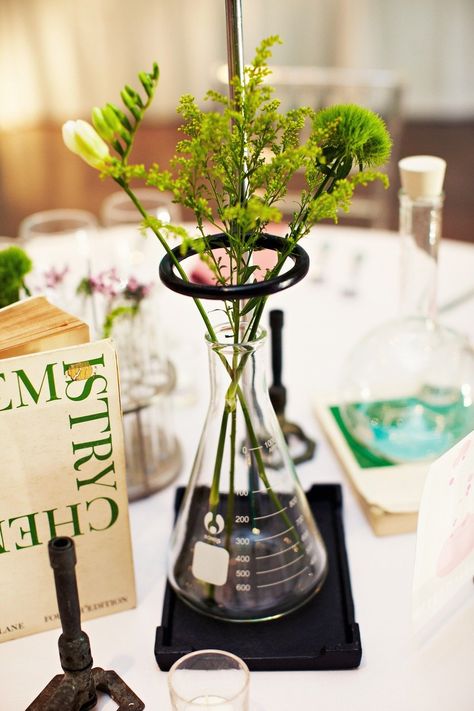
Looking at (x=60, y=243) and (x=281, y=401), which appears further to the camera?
(x=60, y=243)

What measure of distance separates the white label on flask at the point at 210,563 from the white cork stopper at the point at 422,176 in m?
0.48

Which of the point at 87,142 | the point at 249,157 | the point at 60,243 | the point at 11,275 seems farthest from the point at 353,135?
the point at 60,243

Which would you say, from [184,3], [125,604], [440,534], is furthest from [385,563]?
[184,3]

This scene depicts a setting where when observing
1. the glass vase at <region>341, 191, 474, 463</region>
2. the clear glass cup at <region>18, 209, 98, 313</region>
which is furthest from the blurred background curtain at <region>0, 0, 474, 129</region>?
the glass vase at <region>341, 191, 474, 463</region>

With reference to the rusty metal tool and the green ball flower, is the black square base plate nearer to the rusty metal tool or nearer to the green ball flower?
the rusty metal tool

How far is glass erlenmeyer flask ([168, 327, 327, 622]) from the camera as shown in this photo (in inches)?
31.1

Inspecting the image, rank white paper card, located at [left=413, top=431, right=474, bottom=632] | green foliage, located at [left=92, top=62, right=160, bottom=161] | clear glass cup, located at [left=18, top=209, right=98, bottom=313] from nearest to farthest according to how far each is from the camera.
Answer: green foliage, located at [left=92, top=62, right=160, bottom=161], white paper card, located at [left=413, top=431, right=474, bottom=632], clear glass cup, located at [left=18, top=209, right=98, bottom=313]

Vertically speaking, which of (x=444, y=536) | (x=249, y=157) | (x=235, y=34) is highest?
(x=235, y=34)

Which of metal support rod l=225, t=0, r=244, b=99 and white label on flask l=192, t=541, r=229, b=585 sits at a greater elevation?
metal support rod l=225, t=0, r=244, b=99

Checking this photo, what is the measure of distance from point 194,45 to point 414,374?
4143 mm

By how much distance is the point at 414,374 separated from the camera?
109 cm

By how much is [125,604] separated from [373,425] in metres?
0.40

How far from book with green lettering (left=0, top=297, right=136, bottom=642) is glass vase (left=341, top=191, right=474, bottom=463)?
38cm

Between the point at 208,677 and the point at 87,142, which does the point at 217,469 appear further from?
the point at 87,142
